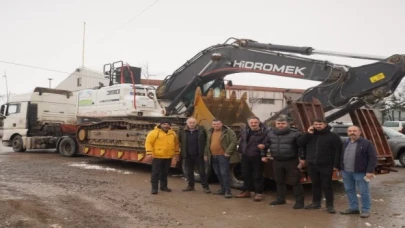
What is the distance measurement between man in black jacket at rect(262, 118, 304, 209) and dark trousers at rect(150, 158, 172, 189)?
7.98 feet

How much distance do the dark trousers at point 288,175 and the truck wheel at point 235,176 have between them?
1740 millimetres

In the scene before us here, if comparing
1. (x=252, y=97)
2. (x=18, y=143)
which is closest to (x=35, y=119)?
(x=18, y=143)

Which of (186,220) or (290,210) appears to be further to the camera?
(290,210)

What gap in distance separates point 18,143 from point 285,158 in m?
14.8

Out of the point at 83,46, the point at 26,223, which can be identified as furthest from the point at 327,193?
the point at 83,46

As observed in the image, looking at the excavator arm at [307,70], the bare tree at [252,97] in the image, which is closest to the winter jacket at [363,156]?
the excavator arm at [307,70]

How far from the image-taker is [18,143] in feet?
59.0

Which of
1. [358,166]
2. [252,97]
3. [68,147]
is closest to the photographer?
[358,166]

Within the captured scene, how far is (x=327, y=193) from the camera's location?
6520mm

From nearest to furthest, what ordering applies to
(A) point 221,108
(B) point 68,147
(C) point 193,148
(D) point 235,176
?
(C) point 193,148, (D) point 235,176, (A) point 221,108, (B) point 68,147

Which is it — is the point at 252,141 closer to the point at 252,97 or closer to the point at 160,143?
the point at 160,143

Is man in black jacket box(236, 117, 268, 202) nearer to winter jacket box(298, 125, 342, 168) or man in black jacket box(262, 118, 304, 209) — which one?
man in black jacket box(262, 118, 304, 209)

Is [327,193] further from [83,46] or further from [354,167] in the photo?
[83,46]

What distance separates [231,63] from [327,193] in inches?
187
